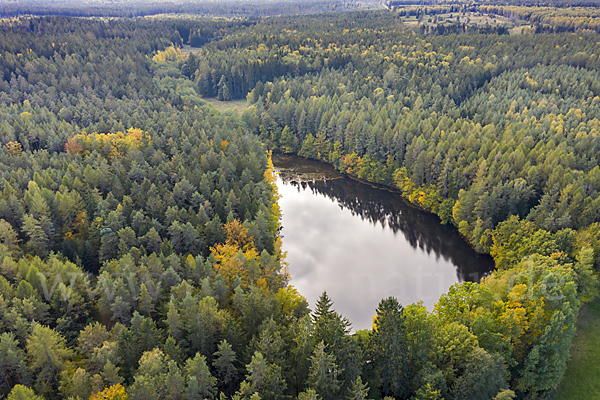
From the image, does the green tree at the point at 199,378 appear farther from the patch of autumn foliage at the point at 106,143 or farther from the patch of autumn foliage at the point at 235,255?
the patch of autumn foliage at the point at 106,143

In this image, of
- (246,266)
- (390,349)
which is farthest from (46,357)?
(390,349)

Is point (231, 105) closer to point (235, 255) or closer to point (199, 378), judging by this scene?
point (235, 255)

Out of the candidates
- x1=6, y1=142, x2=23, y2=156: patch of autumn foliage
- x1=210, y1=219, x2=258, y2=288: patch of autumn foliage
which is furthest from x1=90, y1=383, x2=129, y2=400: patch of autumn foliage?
x1=6, y1=142, x2=23, y2=156: patch of autumn foliage

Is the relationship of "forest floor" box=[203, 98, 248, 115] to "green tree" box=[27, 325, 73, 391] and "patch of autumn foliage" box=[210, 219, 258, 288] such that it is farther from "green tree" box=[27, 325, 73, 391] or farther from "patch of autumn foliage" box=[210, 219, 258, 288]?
"green tree" box=[27, 325, 73, 391]

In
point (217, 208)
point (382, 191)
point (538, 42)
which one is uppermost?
point (538, 42)

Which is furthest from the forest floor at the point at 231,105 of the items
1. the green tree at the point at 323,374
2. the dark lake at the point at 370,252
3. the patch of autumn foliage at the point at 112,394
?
the green tree at the point at 323,374

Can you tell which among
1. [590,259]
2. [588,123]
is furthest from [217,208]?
[588,123]

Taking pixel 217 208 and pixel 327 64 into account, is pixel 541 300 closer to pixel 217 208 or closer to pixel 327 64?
pixel 217 208

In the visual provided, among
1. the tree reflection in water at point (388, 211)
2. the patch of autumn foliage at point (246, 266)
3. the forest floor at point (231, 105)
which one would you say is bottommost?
the tree reflection in water at point (388, 211)
